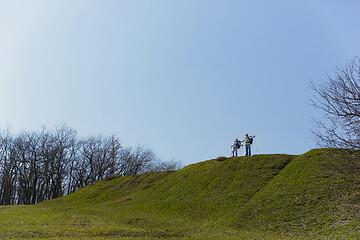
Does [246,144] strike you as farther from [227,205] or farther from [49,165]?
[49,165]

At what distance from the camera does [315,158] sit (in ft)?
101

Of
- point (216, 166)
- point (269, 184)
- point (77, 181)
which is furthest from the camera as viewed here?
point (77, 181)

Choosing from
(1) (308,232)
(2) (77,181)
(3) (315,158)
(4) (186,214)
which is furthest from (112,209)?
(2) (77,181)

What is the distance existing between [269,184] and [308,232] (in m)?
9.59

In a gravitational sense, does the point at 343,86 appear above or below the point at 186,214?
above

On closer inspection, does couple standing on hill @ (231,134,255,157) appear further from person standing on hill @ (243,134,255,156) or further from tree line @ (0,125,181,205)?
tree line @ (0,125,181,205)

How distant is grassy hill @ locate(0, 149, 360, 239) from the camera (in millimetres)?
18562

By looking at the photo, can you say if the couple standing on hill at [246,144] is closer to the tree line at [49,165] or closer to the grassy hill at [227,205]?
the grassy hill at [227,205]

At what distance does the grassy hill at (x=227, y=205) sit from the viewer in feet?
60.9

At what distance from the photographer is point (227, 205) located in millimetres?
26125

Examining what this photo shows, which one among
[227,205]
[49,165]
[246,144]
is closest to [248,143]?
[246,144]

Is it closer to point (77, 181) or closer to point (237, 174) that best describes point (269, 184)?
point (237, 174)

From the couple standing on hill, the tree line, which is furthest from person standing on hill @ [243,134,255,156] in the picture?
the tree line

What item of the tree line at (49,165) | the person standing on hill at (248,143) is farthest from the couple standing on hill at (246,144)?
the tree line at (49,165)
